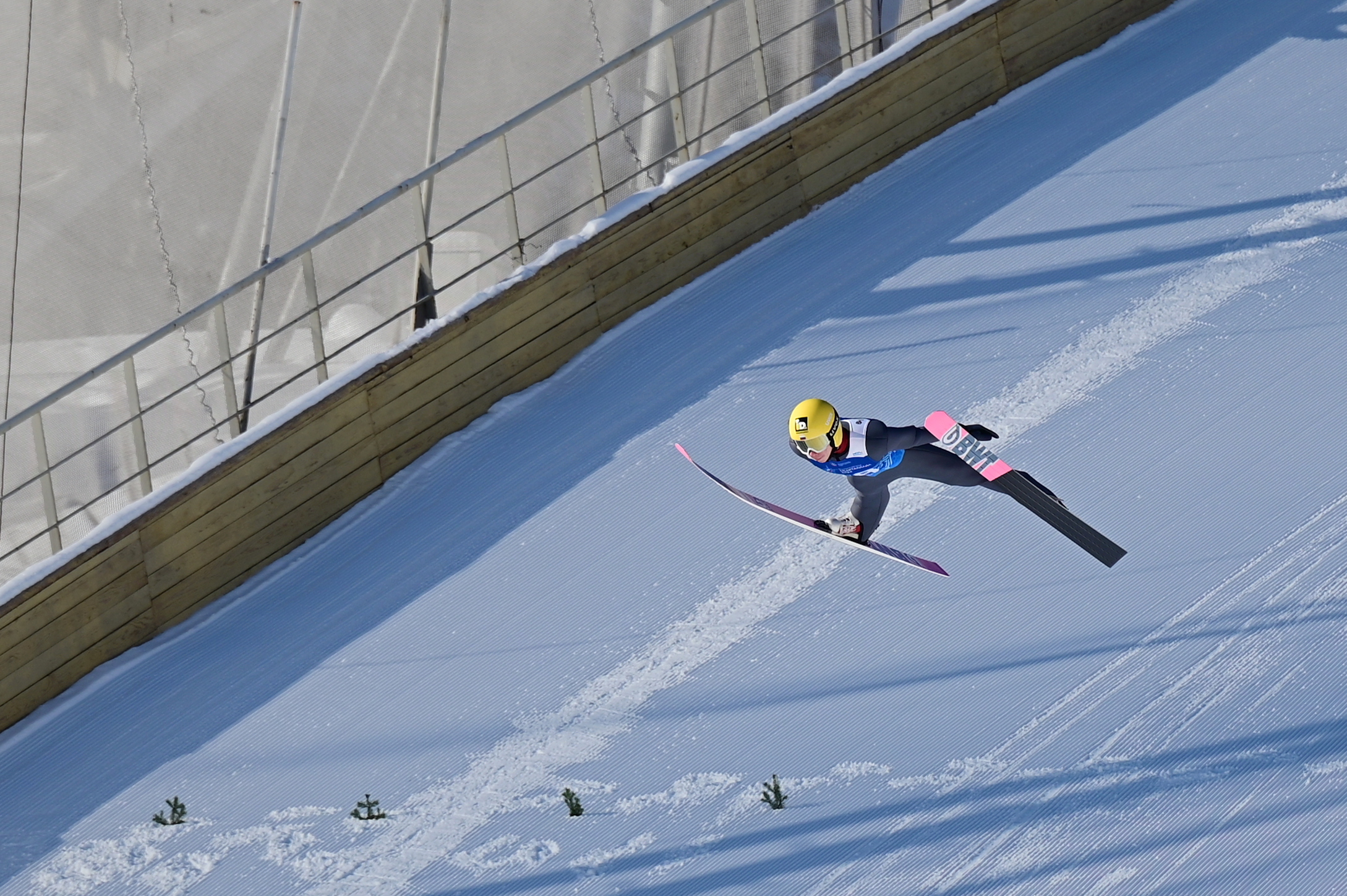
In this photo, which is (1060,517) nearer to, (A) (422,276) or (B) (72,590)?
(A) (422,276)

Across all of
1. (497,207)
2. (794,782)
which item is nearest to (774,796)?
(794,782)

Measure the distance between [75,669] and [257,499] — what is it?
51.5 inches

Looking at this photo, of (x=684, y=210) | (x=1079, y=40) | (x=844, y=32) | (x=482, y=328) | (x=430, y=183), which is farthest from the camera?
(x=1079, y=40)

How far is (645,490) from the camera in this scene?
10102 mm

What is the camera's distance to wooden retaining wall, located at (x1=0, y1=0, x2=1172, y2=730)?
9.68 meters

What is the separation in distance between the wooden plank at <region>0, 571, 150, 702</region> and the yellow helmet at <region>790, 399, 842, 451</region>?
12.6ft

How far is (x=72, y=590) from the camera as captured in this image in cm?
956

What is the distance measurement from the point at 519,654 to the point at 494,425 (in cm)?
202

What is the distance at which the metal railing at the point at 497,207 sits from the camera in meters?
11.2

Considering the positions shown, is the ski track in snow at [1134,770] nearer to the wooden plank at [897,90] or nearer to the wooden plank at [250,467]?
the wooden plank at [250,467]

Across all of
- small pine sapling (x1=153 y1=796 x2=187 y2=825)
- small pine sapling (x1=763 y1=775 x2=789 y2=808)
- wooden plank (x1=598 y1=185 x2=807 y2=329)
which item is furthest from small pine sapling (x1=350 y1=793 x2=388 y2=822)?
wooden plank (x1=598 y1=185 x2=807 y2=329)

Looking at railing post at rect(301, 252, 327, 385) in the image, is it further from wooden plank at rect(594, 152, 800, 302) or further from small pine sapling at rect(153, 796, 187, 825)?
small pine sapling at rect(153, 796, 187, 825)

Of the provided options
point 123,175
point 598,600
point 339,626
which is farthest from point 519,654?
point 123,175

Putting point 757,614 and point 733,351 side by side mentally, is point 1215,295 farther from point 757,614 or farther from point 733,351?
point 757,614
